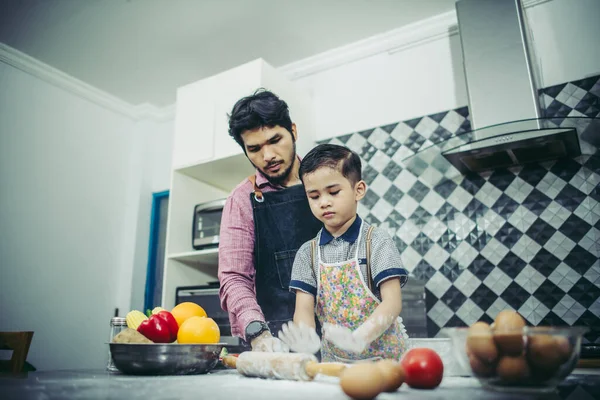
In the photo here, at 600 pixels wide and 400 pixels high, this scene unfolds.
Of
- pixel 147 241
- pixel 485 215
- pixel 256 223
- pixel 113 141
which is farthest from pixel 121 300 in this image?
pixel 485 215

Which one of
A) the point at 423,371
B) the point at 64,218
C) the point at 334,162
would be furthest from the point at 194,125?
the point at 423,371

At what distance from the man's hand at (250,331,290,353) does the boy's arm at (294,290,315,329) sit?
8 cm

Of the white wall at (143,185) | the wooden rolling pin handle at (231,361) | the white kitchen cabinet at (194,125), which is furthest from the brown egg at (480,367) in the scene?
the white wall at (143,185)

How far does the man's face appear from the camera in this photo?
159 cm

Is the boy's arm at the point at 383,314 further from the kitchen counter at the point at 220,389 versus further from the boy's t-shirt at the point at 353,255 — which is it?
the kitchen counter at the point at 220,389

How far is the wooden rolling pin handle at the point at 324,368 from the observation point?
72cm

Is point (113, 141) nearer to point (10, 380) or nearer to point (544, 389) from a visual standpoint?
point (10, 380)

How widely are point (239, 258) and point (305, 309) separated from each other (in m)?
0.37

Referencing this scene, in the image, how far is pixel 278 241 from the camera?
1520mm

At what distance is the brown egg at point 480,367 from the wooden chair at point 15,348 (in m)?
1.55

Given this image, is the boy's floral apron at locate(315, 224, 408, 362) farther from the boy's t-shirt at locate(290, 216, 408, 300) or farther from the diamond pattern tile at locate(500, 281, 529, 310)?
the diamond pattern tile at locate(500, 281, 529, 310)

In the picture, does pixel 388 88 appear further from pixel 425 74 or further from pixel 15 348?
Result: pixel 15 348

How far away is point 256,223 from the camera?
5.12ft

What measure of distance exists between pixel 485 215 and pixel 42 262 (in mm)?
2641
